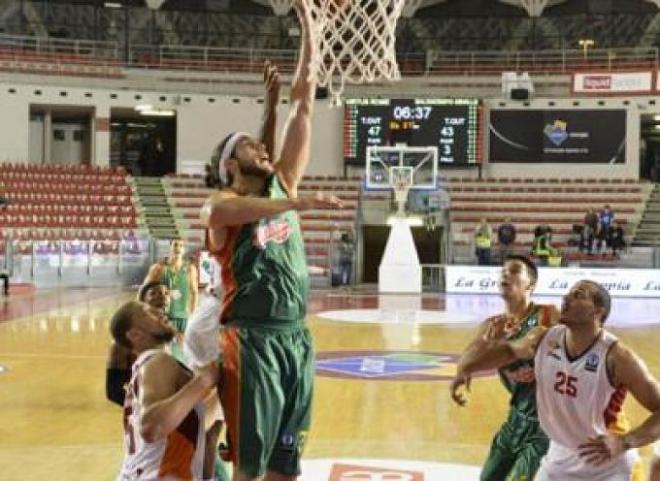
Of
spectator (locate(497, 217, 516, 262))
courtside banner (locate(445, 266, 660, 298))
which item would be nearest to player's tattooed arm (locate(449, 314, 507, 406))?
courtside banner (locate(445, 266, 660, 298))

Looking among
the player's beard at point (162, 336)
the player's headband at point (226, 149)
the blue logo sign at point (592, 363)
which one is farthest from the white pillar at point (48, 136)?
the blue logo sign at point (592, 363)

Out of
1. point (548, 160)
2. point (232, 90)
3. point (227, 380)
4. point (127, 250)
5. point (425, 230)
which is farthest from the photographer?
point (232, 90)

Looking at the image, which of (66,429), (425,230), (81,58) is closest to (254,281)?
(66,429)

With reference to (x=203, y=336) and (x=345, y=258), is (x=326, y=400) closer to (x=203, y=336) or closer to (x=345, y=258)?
(x=203, y=336)

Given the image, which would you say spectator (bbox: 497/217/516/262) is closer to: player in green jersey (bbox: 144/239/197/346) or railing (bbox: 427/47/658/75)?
railing (bbox: 427/47/658/75)

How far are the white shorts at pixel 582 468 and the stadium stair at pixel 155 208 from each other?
22.4 meters

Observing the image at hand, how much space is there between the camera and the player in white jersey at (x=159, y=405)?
11.0 feet

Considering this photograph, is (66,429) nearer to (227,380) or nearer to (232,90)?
(227,380)

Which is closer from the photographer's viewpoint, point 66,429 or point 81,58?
point 66,429

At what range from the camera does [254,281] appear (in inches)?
144

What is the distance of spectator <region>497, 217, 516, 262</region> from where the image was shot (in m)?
24.3

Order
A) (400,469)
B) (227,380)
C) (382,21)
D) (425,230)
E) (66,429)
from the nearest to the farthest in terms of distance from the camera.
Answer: (227,380) → (400,469) → (66,429) → (382,21) → (425,230)

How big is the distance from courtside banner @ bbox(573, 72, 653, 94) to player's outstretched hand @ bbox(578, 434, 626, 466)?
25863 mm

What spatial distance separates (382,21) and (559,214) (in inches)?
746
